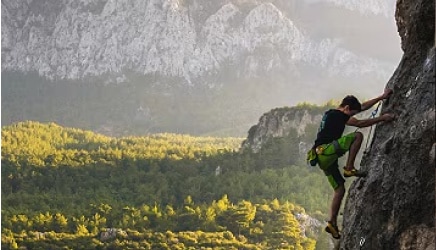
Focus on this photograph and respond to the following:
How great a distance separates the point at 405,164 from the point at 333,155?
186 centimetres

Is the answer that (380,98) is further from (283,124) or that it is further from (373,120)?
(283,124)

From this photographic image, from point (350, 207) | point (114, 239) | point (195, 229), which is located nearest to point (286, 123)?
point (195, 229)

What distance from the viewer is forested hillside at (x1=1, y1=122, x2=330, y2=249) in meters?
52.7

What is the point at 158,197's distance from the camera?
228 ft

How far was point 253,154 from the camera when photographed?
283ft

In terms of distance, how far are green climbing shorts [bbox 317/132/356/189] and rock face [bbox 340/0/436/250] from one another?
0.48 metres

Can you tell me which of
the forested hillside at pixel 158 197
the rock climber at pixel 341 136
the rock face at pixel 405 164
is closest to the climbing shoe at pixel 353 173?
the rock climber at pixel 341 136

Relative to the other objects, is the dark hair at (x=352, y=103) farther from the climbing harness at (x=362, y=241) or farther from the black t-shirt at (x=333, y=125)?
the climbing harness at (x=362, y=241)

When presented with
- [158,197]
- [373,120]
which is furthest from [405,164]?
[158,197]

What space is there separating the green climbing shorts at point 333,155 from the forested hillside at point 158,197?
39470mm

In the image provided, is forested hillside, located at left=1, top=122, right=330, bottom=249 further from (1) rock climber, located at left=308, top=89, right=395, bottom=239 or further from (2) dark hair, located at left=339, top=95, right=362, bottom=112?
(2) dark hair, located at left=339, top=95, right=362, bottom=112

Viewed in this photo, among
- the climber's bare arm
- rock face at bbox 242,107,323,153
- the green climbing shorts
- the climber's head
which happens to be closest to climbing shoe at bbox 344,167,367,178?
the green climbing shorts

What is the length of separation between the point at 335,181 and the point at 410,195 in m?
2.65

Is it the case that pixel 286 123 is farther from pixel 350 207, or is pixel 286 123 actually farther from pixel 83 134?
pixel 350 207
